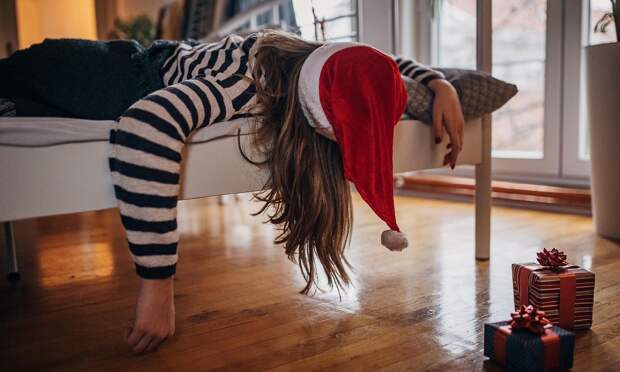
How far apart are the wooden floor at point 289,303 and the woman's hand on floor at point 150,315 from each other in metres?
0.02

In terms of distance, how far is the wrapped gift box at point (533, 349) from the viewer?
738mm

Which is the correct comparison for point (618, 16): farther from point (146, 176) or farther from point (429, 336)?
point (146, 176)

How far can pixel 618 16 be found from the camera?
147cm

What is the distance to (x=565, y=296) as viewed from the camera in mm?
890

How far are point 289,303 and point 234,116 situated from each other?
36cm

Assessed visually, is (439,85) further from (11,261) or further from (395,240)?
(11,261)

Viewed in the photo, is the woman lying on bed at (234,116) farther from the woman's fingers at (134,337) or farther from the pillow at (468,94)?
the pillow at (468,94)

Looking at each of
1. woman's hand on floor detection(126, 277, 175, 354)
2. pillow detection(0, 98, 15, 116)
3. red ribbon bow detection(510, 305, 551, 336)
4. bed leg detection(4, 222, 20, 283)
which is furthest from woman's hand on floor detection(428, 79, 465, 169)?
bed leg detection(4, 222, 20, 283)

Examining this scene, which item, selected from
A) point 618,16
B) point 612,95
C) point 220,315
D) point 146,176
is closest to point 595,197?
point 612,95

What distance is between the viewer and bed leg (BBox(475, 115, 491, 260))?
133 centimetres

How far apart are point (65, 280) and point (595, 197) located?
4.28ft

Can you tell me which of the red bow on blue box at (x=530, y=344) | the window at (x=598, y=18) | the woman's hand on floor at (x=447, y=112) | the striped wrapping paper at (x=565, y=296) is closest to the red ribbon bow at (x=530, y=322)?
the red bow on blue box at (x=530, y=344)

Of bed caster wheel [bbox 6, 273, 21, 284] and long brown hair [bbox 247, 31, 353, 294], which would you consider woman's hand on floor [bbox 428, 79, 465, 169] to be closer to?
long brown hair [bbox 247, 31, 353, 294]

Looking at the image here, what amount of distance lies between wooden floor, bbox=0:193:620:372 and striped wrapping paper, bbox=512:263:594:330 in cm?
3
